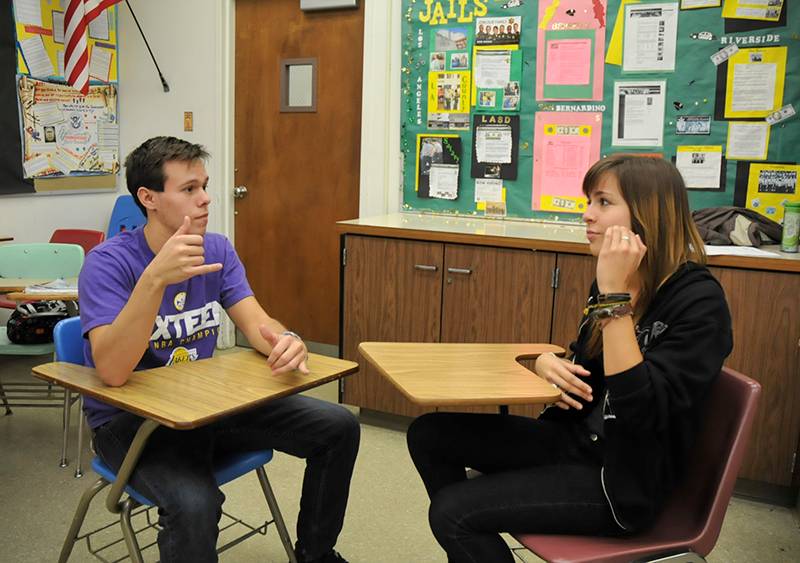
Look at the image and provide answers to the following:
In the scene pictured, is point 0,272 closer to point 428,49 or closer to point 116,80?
point 116,80

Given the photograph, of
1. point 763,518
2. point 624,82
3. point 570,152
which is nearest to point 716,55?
point 624,82

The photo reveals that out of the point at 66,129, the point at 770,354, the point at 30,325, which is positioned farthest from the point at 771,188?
the point at 66,129

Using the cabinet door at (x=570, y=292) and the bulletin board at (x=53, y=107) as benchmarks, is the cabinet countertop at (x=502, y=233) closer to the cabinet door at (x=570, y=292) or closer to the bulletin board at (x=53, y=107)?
Answer: the cabinet door at (x=570, y=292)

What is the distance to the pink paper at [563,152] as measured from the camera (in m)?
3.38

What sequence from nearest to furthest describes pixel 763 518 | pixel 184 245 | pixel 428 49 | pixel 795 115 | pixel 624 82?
pixel 184 245 < pixel 763 518 < pixel 795 115 < pixel 624 82 < pixel 428 49

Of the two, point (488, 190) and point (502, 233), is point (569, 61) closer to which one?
point (488, 190)

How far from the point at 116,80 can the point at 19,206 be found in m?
1.09

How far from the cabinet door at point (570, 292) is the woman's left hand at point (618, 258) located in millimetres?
1429

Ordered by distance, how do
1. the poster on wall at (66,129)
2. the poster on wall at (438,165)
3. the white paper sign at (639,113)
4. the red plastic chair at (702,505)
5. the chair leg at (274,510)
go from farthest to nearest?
the poster on wall at (66,129), the poster on wall at (438,165), the white paper sign at (639,113), the chair leg at (274,510), the red plastic chair at (702,505)

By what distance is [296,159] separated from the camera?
439 cm

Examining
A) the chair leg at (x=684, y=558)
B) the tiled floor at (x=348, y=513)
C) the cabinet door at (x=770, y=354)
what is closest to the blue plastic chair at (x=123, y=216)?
the tiled floor at (x=348, y=513)

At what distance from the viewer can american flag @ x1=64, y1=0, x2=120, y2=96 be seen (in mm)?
4355

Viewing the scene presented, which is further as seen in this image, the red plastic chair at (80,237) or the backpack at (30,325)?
the red plastic chair at (80,237)

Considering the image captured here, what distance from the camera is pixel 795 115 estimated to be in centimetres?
300
